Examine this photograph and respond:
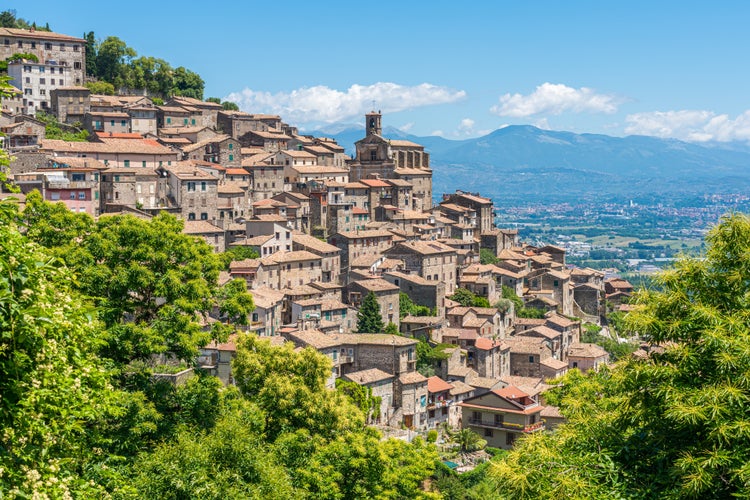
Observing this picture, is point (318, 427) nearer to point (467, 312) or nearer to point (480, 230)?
point (467, 312)

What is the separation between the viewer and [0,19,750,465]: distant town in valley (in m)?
54.6

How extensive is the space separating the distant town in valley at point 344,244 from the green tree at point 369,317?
0.10 metres

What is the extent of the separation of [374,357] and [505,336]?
69.8ft

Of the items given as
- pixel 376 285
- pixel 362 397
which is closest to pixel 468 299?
pixel 376 285

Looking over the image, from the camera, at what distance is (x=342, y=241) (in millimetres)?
70812

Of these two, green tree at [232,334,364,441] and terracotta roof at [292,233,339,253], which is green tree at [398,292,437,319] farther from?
green tree at [232,334,364,441]

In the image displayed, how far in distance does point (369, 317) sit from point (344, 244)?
40.3ft

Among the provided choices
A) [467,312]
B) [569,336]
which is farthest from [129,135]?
[569,336]

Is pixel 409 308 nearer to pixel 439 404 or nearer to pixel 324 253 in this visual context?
pixel 324 253

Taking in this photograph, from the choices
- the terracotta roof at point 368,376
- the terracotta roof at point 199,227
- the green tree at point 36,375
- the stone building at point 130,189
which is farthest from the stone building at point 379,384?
the green tree at point 36,375

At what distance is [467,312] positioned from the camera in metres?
68.2

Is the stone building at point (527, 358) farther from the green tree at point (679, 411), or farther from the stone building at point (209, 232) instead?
the green tree at point (679, 411)

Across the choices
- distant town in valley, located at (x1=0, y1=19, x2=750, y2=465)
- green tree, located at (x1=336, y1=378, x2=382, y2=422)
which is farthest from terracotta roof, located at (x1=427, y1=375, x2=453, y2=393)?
green tree, located at (x1=336, y1=378, x2=382, y2=422)

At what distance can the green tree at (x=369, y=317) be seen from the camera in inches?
2344
